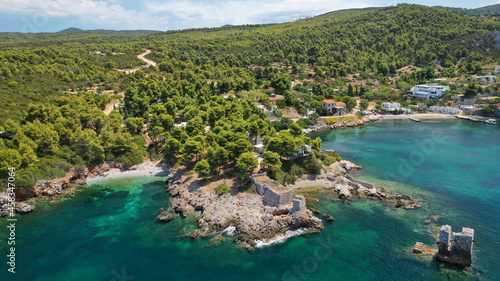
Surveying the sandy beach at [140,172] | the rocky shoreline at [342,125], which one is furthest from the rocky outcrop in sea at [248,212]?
the rocky shoreline at [342,125]

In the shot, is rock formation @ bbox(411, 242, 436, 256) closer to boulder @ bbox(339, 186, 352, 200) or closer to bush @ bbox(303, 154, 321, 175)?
boulder @ bbox(339, 186, 352, 200)

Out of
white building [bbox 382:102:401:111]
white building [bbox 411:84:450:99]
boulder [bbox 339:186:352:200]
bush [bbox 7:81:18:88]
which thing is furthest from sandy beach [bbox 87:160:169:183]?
white building [bbox 411:84:450:99]

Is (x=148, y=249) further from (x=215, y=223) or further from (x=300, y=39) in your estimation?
(x=300, y=39)

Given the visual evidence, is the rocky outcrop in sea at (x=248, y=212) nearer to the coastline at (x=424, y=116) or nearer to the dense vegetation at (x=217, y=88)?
the dense vegetation at (x=217, y=88)

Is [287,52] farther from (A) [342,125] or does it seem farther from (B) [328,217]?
(B) [328,217]

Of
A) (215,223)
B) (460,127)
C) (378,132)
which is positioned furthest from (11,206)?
(460,127)
